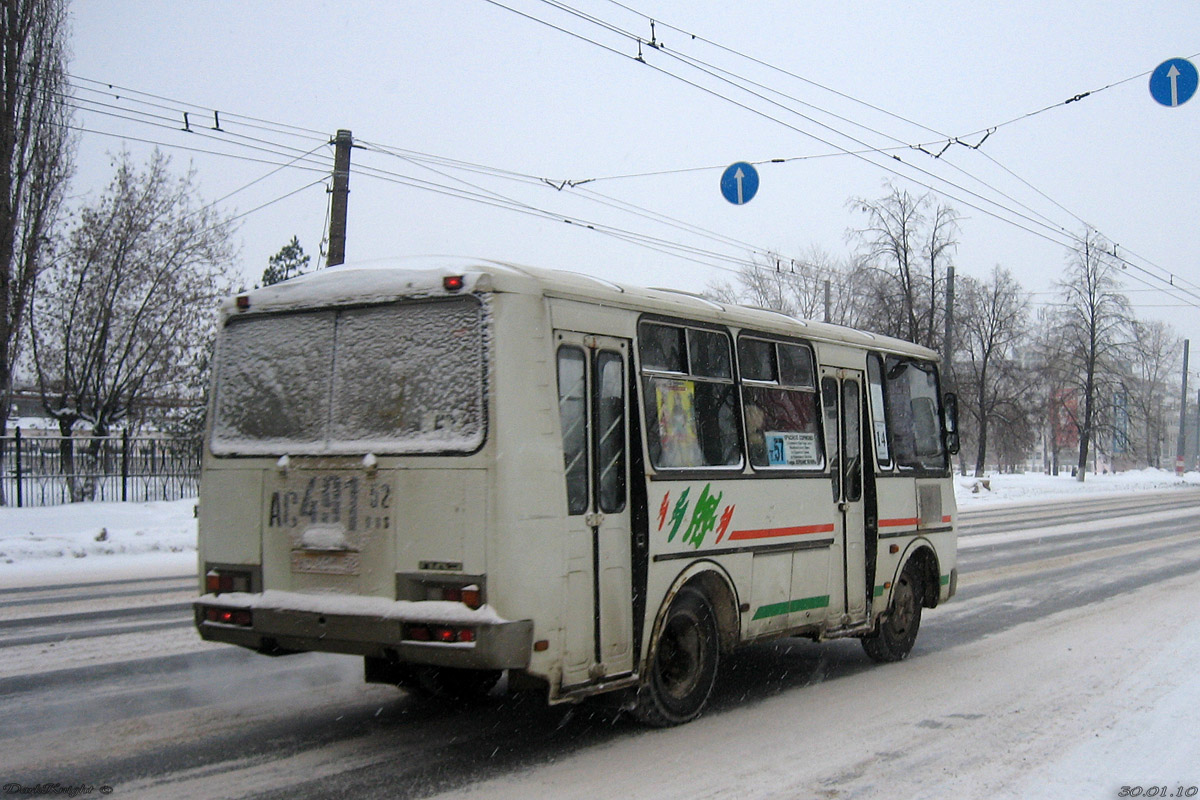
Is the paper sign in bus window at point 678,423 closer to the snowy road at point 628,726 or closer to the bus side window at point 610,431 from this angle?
the bus side window at point 610,431

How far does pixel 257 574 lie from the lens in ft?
21.0

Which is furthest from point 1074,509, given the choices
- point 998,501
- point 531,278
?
point 531,278

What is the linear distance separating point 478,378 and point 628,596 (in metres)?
1.60

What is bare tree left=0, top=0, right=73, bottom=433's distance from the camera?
24016 millimetres

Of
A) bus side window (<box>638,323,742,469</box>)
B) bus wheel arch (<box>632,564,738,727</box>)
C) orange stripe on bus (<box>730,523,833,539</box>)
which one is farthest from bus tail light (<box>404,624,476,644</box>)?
orange stripe on bus (<box>730,523,833,539</box>)

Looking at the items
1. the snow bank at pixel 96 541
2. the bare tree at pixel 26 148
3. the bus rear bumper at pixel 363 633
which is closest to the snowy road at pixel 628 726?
the bus rear bumper at pixel 363 633

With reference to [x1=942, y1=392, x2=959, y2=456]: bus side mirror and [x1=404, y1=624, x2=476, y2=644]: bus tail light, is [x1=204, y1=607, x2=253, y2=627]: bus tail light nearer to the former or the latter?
[x1=404, y1=624, x2=476, y2=644]: bus tail light

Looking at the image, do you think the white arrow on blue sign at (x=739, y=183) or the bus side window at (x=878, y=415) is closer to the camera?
the bus side window at (x=878, y=415)

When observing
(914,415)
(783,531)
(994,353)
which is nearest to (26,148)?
(914,415)

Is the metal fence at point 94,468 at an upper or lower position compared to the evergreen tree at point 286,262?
lower

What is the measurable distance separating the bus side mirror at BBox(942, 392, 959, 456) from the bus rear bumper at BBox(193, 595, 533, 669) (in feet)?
20.2

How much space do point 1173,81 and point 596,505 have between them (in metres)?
12.5

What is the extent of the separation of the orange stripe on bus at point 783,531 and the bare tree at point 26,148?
837 inches

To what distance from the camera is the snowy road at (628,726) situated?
5684 millimetres
